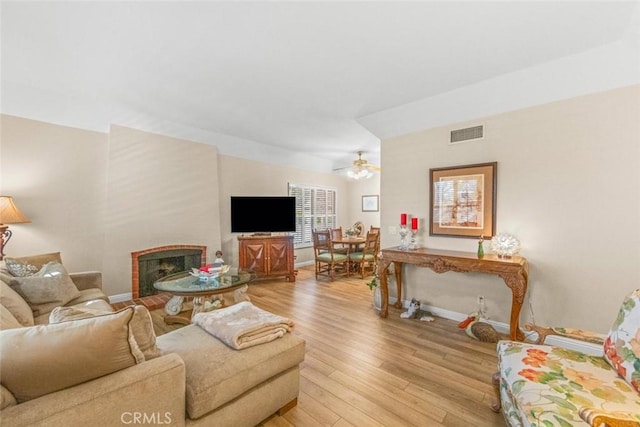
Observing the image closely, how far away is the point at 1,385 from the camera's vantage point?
943 millimetres

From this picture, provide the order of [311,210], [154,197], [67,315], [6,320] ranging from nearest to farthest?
[67,315], [6,320], [154,197], [311,210]

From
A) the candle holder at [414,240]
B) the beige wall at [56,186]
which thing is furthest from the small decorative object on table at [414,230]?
the beige wall at [56,186]

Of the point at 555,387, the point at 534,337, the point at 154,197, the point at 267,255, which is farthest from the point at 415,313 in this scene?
the point at 154,197

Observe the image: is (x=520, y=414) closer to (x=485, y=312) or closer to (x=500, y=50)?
(x=485, y=312)

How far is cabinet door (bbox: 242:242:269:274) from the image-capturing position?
503 centimetres

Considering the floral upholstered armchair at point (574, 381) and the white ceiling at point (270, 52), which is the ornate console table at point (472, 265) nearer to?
the floral upholstered armchair at point (574, 381)

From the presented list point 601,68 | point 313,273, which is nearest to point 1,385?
point 601,68

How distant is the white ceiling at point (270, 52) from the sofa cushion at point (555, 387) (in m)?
2.30

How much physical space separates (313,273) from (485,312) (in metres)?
3.49

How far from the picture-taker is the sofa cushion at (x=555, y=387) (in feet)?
3.93

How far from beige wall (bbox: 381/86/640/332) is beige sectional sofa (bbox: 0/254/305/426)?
2.68 meters

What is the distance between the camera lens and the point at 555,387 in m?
1.34

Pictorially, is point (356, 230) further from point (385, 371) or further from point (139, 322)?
point (139, 322)

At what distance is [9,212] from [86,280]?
3.40 ft
